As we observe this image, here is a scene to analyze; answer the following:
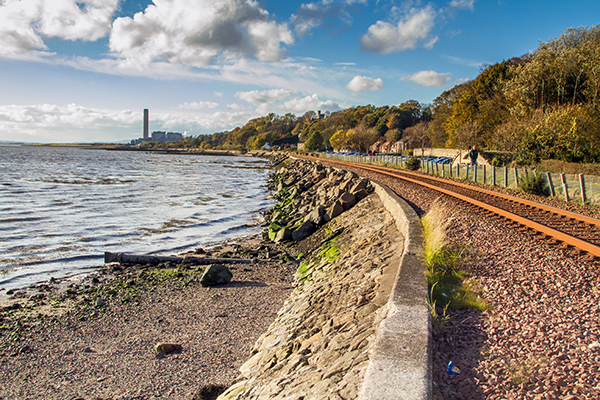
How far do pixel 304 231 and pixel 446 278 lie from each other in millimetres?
8710

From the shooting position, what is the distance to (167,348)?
6.27 metres

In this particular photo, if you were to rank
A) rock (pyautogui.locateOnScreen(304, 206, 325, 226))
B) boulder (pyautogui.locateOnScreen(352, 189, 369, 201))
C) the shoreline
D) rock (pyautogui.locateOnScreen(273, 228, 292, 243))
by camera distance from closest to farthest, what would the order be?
1. the shoreline
2. rock (pyautogui.locateOnScreen(273, 228, 292, 243))
3. rock (pyautogui.locateOnScreen(304, 206, 325, 226))
4. boulder (pyautogui.locateOnScreen(352, 189, 369, 201))

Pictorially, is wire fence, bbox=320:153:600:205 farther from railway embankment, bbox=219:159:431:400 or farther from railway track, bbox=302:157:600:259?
railway embankment, bbox=219:159:431:400

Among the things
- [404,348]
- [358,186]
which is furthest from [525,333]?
[358,186]

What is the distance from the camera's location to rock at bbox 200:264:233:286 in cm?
936

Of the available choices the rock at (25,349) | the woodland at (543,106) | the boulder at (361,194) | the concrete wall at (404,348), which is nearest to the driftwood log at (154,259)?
the rock at (25,349)

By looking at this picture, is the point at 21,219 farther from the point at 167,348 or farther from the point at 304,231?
the point at 167,348

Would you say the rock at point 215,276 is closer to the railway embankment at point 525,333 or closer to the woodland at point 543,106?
the railway embankment at point 525,333

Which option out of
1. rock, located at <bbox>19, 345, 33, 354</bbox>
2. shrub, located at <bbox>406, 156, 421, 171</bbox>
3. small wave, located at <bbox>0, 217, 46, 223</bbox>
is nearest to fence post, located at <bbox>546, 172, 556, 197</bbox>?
rock, located at <bbox>19, 345, 33, 354</bbox>

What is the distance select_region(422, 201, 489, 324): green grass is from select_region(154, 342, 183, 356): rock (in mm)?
4157

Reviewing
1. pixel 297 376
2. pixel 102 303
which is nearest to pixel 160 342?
pixel 102 303

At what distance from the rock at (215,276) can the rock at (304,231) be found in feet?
14.0

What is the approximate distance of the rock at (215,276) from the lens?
30.7ft

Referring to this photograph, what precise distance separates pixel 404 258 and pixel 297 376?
2.65 meters
